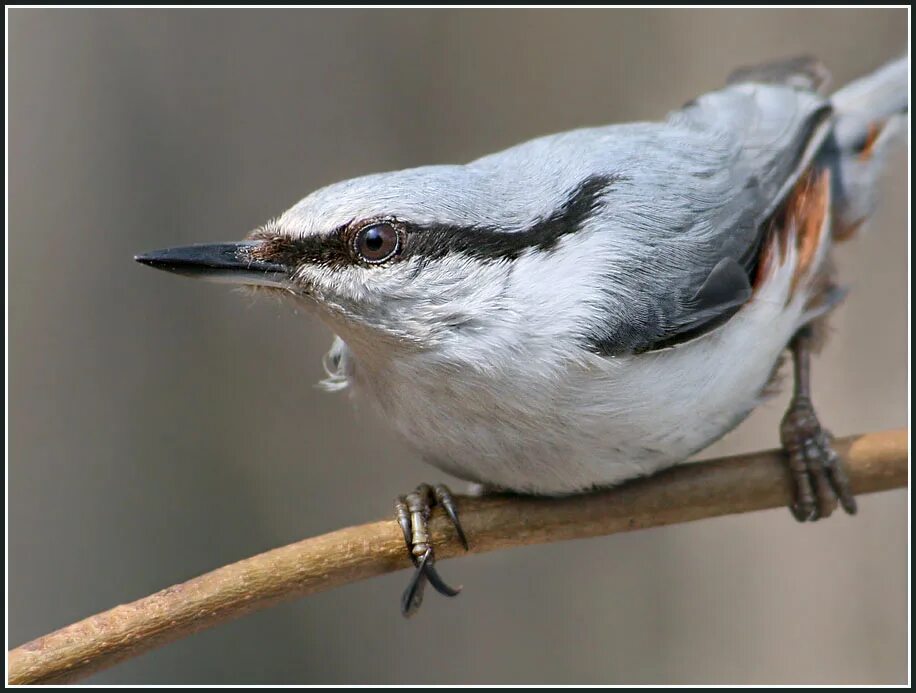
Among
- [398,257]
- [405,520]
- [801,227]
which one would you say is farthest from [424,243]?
[801,227]

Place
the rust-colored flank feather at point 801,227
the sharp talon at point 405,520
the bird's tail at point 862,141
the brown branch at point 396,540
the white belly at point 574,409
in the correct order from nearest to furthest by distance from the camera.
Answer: the brown branch at point 396,540
the white belly at point 574,409
the sharp talon at point 405,520
the rust-colored flank feather at point 801,227
the bird's tail at point 862,141

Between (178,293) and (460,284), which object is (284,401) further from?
(460,284)

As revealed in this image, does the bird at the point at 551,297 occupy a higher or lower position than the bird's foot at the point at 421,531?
higher

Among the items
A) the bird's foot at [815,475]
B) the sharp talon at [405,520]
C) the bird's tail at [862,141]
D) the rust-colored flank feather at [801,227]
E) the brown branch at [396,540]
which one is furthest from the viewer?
the bird's tail at [862,141]

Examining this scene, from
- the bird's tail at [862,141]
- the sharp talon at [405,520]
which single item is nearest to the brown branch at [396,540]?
the sharp talon at [405,520]

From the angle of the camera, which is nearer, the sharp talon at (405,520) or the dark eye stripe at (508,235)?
the dark eye stripe at (508,235)

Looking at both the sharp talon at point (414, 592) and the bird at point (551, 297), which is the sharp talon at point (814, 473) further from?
the sharp talon at point (414, 592)
